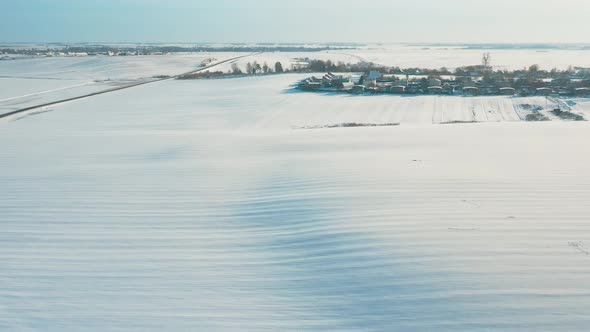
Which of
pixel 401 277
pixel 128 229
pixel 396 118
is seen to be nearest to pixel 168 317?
pixel 401 277

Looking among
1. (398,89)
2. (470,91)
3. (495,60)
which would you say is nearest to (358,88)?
(398,89)

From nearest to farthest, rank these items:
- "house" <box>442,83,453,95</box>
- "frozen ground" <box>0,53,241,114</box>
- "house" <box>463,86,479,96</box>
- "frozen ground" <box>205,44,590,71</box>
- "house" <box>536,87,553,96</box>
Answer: "house" <box>536,87,553,96</box>, "house" <box>463,86,479,96</box>, "house" <box>442,83,453,95</box>, "frozen ground" <box>0,53,241,114</box>, "frozen ground" <box>205,44,590,71</box>

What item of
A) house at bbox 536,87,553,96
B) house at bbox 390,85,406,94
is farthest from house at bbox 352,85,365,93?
house at bbox 536,87,553,96

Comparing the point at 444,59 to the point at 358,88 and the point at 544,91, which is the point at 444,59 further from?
the point at 358,88

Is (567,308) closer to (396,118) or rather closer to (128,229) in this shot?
(128,229)

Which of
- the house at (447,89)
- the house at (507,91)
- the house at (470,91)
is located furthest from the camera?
the house at (447,89)

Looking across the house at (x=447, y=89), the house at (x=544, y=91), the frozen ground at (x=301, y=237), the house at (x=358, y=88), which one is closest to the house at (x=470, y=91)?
the house at (x=447, y=89)

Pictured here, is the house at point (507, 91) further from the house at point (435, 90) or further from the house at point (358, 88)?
the house at point (358, 88)

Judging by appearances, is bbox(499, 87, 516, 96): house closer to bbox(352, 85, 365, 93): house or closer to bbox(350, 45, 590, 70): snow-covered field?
bbox(352, 85, 365, 93): house
